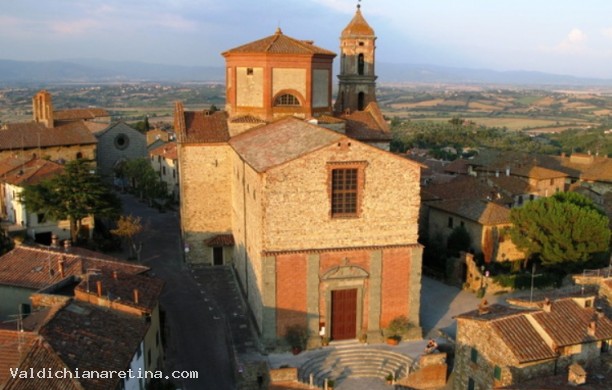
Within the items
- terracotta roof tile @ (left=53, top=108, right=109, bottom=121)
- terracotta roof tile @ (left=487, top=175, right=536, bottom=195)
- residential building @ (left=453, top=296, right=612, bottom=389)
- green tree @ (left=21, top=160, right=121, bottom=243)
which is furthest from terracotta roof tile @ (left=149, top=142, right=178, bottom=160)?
residential building @ (left=453, top=296, right=612, bottom=389)

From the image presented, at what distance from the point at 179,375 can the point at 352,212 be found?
33.5ft

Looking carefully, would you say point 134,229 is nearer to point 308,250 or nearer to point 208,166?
point 208,166

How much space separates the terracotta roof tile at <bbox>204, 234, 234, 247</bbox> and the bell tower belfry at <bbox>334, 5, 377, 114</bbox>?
1383 cm

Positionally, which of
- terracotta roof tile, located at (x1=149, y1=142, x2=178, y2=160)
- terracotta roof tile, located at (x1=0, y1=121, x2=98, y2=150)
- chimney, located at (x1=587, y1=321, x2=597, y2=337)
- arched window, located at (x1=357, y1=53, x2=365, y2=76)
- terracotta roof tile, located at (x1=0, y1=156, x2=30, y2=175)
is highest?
arched window, located at (x1=357, y1=53, x2=365, y2=76)

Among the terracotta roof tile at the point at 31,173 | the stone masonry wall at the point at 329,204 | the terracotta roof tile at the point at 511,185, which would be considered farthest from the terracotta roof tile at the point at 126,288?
the terracotta roof tile at the point at 511,185

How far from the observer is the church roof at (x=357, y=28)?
4441cm

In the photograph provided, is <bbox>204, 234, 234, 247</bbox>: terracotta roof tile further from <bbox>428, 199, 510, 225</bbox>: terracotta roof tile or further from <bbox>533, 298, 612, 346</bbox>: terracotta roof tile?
<bbox>533, 298, 612, 346</bbox>: terracotta roof tile

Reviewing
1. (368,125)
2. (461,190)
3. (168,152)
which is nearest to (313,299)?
(368,125)

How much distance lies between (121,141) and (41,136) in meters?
13.2

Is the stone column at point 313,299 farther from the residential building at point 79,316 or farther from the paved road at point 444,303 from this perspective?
the residential building at point 79,316

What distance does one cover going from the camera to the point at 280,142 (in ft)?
95.8

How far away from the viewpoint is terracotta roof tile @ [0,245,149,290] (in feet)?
80.7

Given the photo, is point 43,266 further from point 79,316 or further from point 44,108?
point 44,108

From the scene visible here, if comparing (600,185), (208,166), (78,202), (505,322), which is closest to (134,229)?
(78,202)
